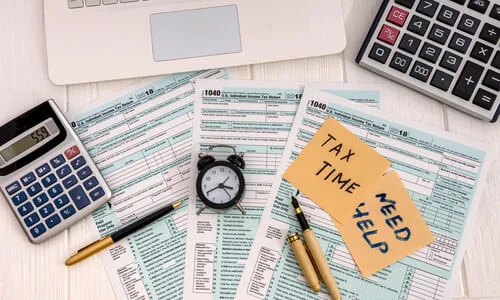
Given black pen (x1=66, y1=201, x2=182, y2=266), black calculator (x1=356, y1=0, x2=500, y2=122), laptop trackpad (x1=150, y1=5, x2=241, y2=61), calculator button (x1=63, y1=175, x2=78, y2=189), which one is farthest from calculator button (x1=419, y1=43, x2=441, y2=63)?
calculator button (x1=63, y1=175, x2=78, y2=189)

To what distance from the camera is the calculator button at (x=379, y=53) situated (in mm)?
640

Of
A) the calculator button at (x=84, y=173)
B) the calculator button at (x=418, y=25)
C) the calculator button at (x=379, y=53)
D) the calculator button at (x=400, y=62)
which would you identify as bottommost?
the calculator button at (x=84, y=173)

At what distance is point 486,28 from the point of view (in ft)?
2.06

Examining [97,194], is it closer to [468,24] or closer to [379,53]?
[379,53]

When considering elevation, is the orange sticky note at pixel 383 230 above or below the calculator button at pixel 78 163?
below

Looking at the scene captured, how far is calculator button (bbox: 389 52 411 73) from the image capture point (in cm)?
64

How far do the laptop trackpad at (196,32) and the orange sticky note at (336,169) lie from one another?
0.51 ft

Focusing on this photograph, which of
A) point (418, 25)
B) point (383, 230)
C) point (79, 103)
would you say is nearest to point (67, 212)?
point (79, 103)

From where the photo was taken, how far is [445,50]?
63 cm

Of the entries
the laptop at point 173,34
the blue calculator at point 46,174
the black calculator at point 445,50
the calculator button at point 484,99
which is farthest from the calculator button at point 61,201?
the calculator button at point 484,99

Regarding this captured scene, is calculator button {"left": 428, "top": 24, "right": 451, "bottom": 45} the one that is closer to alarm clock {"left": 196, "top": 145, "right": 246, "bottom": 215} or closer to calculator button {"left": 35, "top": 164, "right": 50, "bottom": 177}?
alarm clock {"left": 196, "top": 145, "right": 246, "bottom": 215}

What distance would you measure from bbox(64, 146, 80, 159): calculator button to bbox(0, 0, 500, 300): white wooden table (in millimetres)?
59

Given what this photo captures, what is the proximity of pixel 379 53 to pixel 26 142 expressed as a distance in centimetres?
44

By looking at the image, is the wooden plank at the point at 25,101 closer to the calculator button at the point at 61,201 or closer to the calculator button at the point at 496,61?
the calculator button at the point at 61,201
